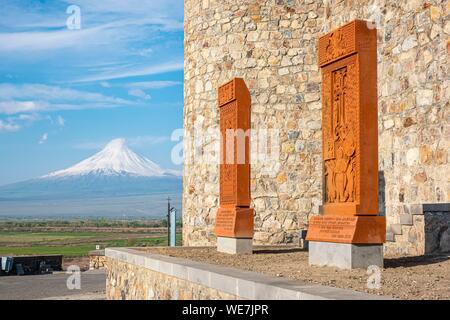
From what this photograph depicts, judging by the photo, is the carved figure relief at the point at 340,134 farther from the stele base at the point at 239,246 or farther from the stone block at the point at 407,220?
the stele base at the point at 239,246

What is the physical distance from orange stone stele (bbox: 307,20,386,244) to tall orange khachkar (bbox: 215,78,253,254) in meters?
2.79

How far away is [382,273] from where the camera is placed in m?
7.71

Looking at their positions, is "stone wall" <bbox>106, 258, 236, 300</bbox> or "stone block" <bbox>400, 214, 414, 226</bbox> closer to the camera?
"stone wall" <bbox>106, 258, 236, 300</bbox>

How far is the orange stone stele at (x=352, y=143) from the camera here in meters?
8.16

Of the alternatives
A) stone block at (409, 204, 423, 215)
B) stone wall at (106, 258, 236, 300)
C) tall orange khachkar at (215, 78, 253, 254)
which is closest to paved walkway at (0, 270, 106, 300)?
stone wall at (106, 258, 236, 300)

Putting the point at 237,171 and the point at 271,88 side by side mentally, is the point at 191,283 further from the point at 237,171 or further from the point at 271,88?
the point at 271,88

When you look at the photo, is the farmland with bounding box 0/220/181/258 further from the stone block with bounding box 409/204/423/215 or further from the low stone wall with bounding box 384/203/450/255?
the stone block with bounding box 409/204/423/215

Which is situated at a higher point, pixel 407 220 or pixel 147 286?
pixel 407 220

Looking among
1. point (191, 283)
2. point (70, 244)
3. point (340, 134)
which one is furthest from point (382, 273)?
point (70, 244)

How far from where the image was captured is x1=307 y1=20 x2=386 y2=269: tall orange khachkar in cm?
815

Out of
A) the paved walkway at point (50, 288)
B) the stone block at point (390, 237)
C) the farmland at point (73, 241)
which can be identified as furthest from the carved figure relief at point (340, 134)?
the farmland at point (73, 241)

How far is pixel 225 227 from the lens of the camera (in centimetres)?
1193

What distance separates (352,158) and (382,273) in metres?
1.39

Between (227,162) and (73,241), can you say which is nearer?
(227,162)
